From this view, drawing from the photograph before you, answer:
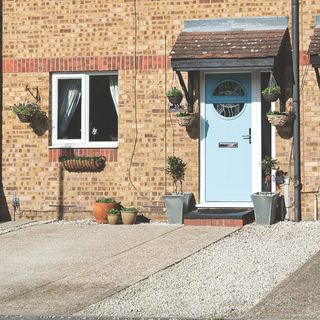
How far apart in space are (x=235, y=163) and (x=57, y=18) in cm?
424

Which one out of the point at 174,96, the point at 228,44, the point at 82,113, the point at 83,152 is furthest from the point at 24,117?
the point at 228,44

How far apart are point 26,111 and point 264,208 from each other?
4.65 meters

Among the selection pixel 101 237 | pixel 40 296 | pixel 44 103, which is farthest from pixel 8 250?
pixel 44 103

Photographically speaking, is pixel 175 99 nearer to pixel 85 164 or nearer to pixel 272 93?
pixel 272 93

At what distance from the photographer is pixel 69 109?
1602cm

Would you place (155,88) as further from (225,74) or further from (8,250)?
(8,250)

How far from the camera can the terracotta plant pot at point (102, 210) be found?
15.0 m

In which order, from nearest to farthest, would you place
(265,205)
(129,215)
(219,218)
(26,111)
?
(219,218), (265,205), (129,215), (26,111)

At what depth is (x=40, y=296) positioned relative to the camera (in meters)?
9.16

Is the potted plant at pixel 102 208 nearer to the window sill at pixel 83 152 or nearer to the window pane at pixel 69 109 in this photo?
the window sill at pixel 83 152

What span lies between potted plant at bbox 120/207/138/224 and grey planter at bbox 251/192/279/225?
2.09 metres

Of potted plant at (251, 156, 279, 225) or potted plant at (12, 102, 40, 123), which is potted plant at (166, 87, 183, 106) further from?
potted plant at (12, 102, 40, 123)

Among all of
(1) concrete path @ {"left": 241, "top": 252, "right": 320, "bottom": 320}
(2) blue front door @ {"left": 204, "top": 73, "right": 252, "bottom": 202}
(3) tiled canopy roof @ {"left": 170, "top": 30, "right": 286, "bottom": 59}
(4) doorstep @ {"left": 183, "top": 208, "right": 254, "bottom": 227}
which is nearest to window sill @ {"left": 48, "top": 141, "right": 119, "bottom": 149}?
(2) blue front door @ {"left": 204, "top": 73, "right": 252, "bottom": 202}

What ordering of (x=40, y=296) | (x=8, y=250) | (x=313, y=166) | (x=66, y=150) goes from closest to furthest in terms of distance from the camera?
(x=40, y=296) → (x=8, y=250) → (x=313, y=166) → (x=66, y=150)
